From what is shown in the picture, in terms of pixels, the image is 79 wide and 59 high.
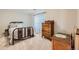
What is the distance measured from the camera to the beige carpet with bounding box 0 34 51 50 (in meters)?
1.37

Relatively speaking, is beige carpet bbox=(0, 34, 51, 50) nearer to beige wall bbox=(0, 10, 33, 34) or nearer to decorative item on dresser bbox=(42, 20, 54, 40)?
decorative item on dresser bbox=(42, 20, 54, 40)

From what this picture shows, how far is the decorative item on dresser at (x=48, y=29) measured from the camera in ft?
4.63

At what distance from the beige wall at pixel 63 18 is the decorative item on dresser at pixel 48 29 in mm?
53

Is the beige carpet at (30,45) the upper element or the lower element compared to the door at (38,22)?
lower

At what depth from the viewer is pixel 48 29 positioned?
1.43 metres

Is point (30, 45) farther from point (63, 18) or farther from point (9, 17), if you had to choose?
point (63, 18)

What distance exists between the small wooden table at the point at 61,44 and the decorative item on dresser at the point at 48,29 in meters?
0.06

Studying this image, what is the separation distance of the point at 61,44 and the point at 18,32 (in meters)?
0.57

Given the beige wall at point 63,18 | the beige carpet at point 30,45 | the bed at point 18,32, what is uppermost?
the beige wall at point 63,18

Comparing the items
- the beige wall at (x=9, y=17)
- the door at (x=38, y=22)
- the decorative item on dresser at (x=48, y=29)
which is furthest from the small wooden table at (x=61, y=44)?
the beige wall at (x=9, y=17)

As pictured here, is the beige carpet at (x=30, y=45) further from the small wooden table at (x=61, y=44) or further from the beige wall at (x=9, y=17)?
the beige wall at (x=9, y=17)
